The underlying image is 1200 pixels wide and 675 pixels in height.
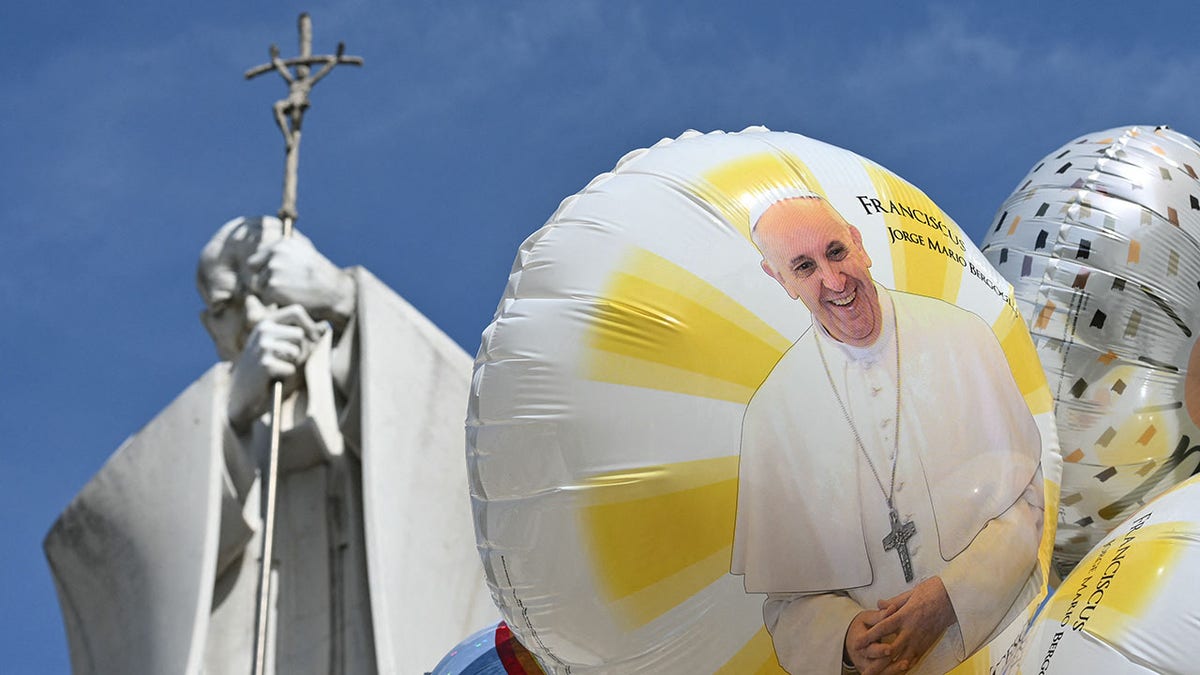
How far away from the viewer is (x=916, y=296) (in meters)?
3.61

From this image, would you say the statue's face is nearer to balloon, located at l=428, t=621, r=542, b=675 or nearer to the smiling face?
balloon, located at l=428, t=621, r=542, b=675

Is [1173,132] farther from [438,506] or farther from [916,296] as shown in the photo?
[438,506]

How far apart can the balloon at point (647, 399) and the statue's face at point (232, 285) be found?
605 centimetres

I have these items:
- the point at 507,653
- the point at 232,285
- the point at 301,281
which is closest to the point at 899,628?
the point at 507,653

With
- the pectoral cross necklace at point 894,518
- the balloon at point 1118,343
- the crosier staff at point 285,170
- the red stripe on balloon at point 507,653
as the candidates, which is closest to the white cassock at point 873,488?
the pectoral cross necklace at point 894,518

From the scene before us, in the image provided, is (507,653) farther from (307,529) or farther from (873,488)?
(307,529)

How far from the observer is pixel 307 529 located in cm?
939

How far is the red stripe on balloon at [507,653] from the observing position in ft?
14.1

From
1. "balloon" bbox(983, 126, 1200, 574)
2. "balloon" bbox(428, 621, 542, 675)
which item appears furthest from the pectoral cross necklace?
"balloon" bbox(983, 126, 1200, 574)

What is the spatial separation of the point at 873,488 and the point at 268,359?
5974 millimetres

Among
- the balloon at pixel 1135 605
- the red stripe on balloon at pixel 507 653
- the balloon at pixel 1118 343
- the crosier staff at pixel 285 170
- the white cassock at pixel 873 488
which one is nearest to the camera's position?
the balloon at pixel 1135 605

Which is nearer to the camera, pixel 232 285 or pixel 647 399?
pixel 647 399

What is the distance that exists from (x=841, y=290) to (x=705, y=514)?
0.49m

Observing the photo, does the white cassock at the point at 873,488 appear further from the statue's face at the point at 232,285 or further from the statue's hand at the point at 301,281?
the statue's face at the point at 232,285
